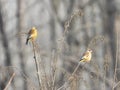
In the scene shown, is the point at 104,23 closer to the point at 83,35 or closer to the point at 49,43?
the point at 83,35

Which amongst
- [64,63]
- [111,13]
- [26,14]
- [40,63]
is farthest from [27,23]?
[40,63]

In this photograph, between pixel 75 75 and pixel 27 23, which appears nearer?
pixel 75 75

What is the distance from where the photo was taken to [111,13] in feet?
34.0

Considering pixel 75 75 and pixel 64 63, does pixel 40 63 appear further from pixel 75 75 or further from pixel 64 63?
pixel 64 63

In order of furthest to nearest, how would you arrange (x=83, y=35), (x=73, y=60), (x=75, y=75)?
1. (x=83, y=35)
2. (x=73, y=60)
3. (x=75, y=75)

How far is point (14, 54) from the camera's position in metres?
9.84

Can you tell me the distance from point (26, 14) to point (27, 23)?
181 millimetres

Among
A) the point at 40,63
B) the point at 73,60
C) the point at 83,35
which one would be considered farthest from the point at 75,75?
the point at 83,35

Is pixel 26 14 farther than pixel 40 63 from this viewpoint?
Yes

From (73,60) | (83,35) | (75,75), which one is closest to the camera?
(75,75)

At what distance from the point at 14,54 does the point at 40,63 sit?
6.49m

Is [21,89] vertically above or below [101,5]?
below

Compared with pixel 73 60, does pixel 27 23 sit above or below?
above

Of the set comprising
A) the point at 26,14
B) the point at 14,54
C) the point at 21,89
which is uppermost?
the point at 26,14
